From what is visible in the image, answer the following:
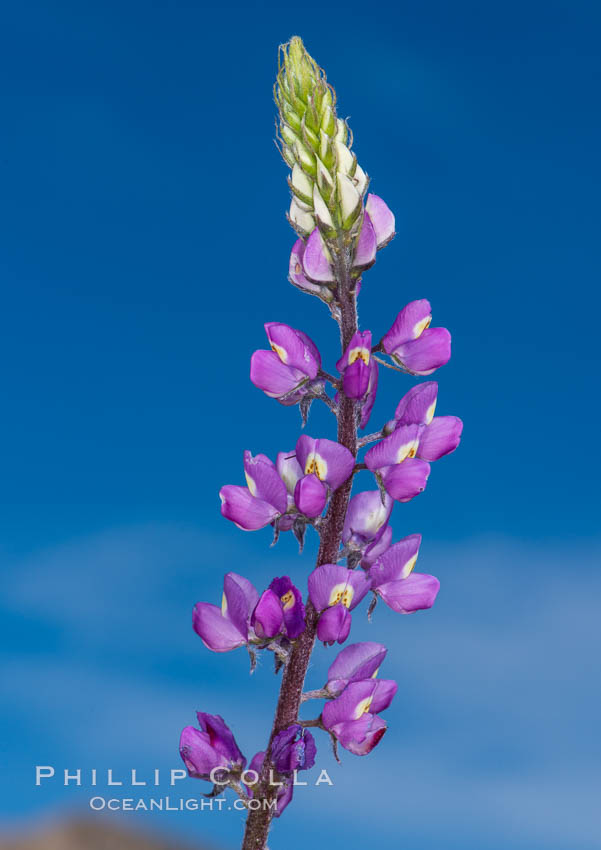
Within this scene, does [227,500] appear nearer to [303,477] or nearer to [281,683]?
[303,477]

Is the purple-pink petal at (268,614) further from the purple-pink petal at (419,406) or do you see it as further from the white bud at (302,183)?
the white bud at (302,183)

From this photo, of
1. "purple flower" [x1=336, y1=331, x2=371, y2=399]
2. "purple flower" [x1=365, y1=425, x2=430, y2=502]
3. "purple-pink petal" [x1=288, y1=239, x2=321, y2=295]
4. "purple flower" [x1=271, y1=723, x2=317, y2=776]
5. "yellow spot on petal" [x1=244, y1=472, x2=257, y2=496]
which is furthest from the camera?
"purple-pink petal" [x1=288, y1=239, x2=321, y2=295]

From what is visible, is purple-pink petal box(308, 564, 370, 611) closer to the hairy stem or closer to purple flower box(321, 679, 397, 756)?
the hairy stem

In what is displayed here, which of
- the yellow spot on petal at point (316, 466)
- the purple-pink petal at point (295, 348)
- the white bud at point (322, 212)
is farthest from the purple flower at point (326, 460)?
the white bud at point (322, 212)

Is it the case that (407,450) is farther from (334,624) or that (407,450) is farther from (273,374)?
(334,624)

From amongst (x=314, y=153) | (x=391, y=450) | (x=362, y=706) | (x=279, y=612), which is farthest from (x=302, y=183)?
(x=362, y=706)

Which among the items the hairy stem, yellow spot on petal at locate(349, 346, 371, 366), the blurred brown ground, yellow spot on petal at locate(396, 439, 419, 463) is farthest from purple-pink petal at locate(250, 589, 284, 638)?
the blurred brown ground

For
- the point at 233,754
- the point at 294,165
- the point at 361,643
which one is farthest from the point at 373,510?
the point at 294,165
